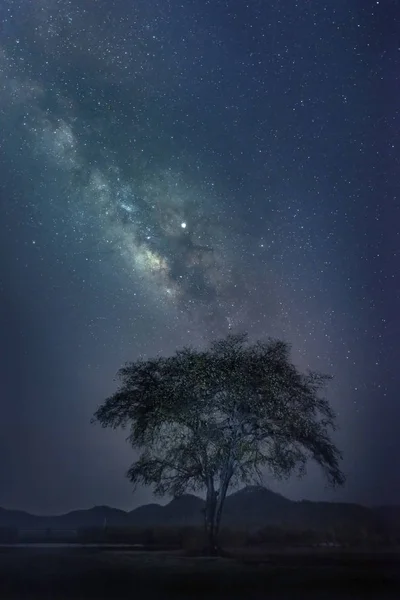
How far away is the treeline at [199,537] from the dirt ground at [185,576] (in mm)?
→ 7926

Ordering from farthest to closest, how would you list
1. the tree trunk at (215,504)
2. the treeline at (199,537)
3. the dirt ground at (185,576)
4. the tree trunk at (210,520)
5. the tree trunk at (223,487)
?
the treeline at (199,537), the tree trunk at (223,487), the tree trunk at (215,504), the tree trunk at (210,520), the dirt ground at (185,576)

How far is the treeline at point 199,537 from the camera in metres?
46.3

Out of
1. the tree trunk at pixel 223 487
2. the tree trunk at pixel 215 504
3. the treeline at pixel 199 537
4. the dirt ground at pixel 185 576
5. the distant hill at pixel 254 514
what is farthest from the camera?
the distant hill at pixel 254 514

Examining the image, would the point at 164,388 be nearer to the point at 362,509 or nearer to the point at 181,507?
the point at 362,509

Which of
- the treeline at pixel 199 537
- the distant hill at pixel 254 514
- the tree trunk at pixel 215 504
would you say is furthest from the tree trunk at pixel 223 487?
the distant hill at pixel 254 514

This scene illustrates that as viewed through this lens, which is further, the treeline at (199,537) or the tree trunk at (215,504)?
the treeline at (199,537)

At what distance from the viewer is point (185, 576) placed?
2842 cm

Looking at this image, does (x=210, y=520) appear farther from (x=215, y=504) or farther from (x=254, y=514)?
(x=254, y=514)

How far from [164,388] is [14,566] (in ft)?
52.1

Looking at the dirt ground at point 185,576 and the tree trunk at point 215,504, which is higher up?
the tree trunk at point 215,504

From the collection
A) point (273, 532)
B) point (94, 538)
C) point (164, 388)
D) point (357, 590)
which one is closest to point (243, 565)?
point (357, 590)

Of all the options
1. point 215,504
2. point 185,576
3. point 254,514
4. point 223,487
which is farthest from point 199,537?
point 254,514

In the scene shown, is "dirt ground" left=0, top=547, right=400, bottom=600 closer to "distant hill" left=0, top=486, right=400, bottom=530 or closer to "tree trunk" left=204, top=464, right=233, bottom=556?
"tree trunk" left=204, top=464, right=233, bottom=556

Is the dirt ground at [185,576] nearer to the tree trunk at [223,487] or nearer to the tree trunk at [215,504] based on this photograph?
the tree trunk at [215,504]
